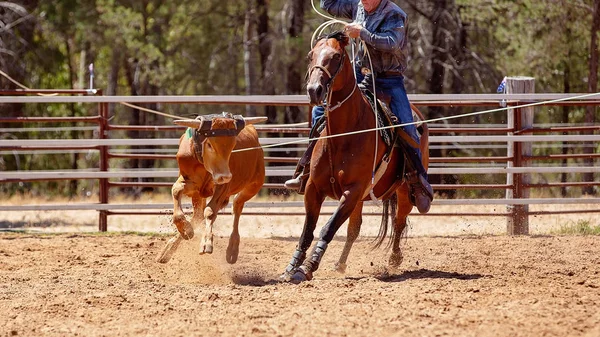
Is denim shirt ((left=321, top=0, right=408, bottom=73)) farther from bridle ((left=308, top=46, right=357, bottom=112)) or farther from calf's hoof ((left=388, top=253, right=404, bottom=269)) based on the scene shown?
calf's hoof ((left=388, top=253, right=404, bottom=269))

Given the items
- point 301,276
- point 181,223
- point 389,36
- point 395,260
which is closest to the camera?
point 301,276

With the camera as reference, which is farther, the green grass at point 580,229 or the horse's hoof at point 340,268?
the green grass at point 580,229

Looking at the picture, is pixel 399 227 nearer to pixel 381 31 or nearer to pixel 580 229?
pixel 381 31

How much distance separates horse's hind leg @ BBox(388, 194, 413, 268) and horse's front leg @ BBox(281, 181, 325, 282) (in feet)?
4.30

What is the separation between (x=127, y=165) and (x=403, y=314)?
79.1ft

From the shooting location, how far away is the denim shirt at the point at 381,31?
7.21 metres

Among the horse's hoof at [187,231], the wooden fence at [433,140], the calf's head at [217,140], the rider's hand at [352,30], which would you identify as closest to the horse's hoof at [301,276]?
the calf's head at [217,140]

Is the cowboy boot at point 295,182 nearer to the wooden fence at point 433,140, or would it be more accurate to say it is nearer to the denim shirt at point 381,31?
the denim shirt at point 381,31

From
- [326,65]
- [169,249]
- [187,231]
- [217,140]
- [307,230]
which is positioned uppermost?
[326,65]

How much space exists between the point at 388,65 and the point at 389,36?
37 cm

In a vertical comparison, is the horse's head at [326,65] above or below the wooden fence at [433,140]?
above

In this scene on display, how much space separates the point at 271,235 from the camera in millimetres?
10945

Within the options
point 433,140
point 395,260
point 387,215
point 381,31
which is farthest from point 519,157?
point 381,31

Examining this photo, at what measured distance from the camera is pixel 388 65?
755cm
